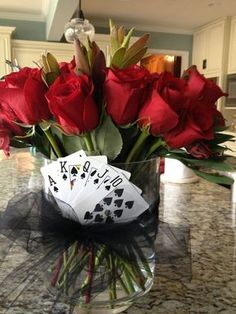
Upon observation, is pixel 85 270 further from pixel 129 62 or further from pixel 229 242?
pixel 229 242

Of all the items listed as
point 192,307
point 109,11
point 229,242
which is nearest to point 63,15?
point 109,11

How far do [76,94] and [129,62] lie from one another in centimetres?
12

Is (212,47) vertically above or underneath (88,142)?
above

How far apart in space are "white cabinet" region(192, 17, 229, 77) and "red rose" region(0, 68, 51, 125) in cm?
480

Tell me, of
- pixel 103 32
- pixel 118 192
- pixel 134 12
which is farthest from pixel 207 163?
pixel 103 32

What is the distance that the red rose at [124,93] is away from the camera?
43 centimetres

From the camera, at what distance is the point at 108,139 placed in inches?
18.4

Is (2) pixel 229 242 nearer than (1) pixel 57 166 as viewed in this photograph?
No

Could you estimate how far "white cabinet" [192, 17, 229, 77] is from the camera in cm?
477

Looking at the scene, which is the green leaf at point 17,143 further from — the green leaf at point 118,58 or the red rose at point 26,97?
the green leaf at point 118,58

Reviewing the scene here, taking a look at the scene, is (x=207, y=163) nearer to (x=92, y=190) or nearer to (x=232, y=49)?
(x=92, y=190)

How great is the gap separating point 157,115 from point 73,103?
107 mm

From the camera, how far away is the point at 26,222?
528 millimetres

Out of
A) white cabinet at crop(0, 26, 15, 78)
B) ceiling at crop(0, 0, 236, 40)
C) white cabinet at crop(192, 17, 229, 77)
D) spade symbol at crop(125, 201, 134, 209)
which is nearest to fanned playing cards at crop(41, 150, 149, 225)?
spade symbol at crop(125, 201, 134, 209)
